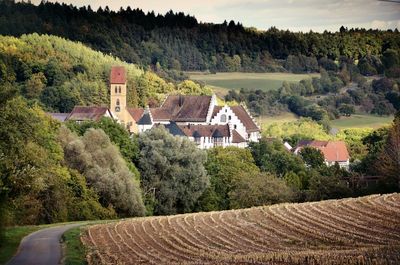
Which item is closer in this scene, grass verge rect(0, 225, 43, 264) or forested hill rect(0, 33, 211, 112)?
grass verge rect(0, 225, 43, 264)

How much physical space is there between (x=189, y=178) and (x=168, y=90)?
76066 mm

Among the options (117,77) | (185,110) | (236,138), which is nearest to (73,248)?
(236,138)

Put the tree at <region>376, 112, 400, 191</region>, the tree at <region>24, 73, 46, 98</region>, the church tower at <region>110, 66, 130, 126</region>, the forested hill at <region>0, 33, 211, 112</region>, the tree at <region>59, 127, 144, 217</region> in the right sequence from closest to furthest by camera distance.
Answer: the tree at <region>59, 127, 144, 217</region>
the tree at <region>376, 112, 400, 191</region>
the tree at <region>24, 73, 46, 98</region>
the forested hill at <region>0, 33, 211, 112</region>
the church tower at <region>110, 66, 130, 126</region>

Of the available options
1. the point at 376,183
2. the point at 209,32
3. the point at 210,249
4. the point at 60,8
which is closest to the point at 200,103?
the point at 209,32

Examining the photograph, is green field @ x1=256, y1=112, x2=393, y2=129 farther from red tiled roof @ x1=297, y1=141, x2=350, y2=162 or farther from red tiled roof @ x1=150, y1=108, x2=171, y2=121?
red tiled roof @ x1=297, y1=141, x2=350, y2=162

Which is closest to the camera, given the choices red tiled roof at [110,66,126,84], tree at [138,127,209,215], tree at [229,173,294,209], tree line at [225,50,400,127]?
tree at [229,173,294,209]

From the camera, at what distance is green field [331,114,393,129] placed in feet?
428

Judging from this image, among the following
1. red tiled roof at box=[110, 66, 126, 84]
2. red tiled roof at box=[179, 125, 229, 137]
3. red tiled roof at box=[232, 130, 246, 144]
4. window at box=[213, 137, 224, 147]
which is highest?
red tiled roof at box=[110, 66, 126, 84]

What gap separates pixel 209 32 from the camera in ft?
539

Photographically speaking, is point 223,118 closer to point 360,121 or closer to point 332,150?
point 360,121

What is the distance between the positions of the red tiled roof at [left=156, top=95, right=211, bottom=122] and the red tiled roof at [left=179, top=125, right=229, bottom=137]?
5.86 m

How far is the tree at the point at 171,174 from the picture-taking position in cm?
6844

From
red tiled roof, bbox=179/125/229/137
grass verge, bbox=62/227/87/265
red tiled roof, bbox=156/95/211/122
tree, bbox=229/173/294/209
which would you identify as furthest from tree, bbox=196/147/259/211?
red tiled roof, bbox=156/95/211/122

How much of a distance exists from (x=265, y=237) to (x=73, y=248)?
626 centimetres
